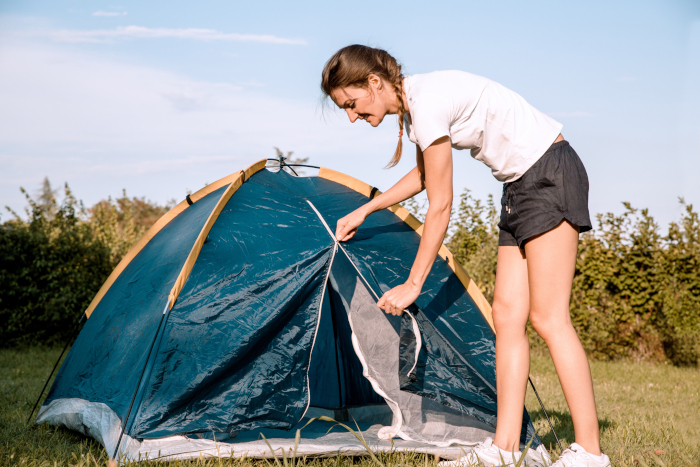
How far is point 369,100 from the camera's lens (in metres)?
1.97

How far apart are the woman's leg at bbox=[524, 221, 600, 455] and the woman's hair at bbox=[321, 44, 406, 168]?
67 centimetres

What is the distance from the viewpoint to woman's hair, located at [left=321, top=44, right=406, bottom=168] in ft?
6.36

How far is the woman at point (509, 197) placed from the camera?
1793 millimetres

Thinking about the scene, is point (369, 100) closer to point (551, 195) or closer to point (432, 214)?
point (432, 214)

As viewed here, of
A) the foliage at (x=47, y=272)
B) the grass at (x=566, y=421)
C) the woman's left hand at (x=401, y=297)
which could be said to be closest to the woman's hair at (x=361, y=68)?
the woman's left hand at (x=401, y=297)

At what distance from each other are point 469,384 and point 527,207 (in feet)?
2.82

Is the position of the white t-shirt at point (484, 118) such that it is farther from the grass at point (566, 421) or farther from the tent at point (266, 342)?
the grass at point (566, 421)

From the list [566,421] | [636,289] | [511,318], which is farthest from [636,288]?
[511,318]

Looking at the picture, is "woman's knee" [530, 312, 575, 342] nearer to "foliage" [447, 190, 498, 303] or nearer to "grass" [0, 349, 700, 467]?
"grass" [0, 349, 700, 467]

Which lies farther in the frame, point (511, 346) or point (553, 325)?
point (511, 346)

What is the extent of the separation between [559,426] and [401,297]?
1.57 meters

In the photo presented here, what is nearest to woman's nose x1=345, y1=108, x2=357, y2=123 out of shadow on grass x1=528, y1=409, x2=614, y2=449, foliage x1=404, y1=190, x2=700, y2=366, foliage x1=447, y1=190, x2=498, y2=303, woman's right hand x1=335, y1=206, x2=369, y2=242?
woman's right hand x1=335, y1=206, x2=369, y2=242

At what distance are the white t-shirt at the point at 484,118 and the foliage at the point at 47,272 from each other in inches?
187

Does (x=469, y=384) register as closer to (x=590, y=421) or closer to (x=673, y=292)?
(x=590, y=421)
